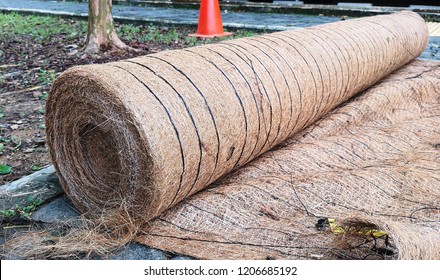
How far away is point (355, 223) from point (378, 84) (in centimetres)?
319

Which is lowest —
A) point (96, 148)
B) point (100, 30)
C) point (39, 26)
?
point (96, 148)

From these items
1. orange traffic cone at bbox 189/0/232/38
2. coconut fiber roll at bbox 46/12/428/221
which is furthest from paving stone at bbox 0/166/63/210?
orange traffic cone at bbox 189/0/232/38

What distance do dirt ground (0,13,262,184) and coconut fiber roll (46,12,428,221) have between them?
39.5 inches

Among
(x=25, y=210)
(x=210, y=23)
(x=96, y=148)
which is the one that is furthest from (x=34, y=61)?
(x=96, y=148)

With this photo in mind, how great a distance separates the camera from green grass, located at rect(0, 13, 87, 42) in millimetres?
9144

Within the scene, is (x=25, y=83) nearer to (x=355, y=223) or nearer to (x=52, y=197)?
(x=52, y=197)

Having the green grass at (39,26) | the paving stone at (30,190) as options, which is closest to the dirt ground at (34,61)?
the green grass at (39,26)

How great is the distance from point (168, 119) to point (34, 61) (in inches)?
207

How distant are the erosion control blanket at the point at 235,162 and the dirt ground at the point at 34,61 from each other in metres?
1.16

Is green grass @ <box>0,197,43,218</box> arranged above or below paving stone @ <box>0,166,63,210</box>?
below

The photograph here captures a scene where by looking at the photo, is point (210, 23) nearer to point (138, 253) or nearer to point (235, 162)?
point (235, 162)

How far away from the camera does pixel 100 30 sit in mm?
7207

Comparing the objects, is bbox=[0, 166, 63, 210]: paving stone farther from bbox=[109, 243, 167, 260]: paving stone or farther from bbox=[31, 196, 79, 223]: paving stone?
bbox=[109, 243, 167, 260]: paving stone

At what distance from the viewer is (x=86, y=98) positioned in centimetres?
246
